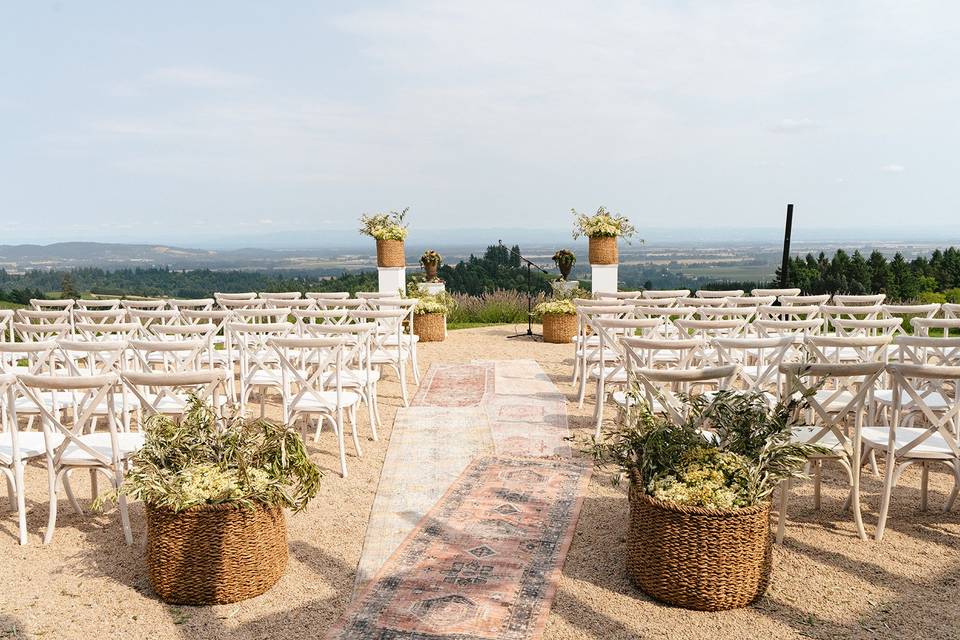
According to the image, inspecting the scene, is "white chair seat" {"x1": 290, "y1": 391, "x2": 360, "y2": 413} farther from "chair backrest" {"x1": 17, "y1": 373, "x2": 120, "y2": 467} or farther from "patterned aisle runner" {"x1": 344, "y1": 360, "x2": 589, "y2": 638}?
"chair backrest" {"x1": 17, "y1": 373, "x2": 120, "y2": 467}

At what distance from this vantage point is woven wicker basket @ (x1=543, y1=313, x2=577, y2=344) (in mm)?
11539

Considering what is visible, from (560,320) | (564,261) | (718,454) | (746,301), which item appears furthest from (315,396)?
(564,261)

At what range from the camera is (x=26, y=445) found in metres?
4.21

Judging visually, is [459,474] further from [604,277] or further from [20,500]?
[604,277]

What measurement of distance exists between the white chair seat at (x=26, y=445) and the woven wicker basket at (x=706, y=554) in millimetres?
3327

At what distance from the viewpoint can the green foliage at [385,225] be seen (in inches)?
498

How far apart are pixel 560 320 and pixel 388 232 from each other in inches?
135

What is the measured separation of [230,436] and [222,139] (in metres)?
31.6

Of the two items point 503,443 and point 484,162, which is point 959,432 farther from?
point 484,162

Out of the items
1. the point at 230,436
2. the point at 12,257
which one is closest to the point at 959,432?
the point at 230,436

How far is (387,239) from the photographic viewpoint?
41.4 ft

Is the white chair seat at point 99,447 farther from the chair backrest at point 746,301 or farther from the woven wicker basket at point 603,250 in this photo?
the woven wicker basket at point 603,250

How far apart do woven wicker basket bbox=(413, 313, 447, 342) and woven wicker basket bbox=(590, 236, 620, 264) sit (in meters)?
2.91

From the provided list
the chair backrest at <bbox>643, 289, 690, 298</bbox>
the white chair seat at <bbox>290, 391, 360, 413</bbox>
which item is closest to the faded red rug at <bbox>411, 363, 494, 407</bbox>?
the white chair seat at <bbox>290, 391, 360, 413</bbox>
